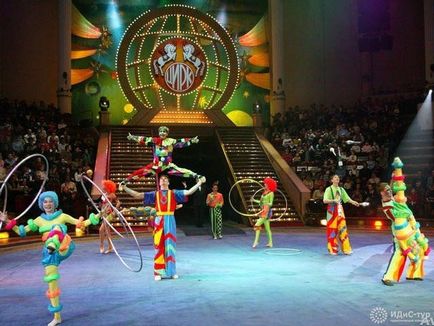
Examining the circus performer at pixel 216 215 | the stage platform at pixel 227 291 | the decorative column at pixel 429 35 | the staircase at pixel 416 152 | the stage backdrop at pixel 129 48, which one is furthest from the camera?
the stage backdrop at pixel 129 48

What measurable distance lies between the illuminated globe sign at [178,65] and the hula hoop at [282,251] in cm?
1648

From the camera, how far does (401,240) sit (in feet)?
25.5

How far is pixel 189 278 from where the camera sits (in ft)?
28.4

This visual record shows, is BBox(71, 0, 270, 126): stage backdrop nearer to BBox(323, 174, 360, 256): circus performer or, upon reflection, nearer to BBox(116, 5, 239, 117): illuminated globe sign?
BBox(116, 5, 239, 117): illuminated globe sign

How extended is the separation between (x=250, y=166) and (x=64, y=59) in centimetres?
1154

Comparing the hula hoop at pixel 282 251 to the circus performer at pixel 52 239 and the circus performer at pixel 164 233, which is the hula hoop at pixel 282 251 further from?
the circus performer at pixel 52 239

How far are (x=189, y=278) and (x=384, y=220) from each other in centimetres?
1061

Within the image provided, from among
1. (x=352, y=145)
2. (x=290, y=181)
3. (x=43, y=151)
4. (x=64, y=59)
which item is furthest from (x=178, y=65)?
(x=43, y=151)

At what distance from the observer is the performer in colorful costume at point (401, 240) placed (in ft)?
25.5

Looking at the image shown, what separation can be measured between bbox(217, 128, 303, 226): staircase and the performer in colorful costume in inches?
351

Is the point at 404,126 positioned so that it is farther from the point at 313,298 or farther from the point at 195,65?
the point at 313,298

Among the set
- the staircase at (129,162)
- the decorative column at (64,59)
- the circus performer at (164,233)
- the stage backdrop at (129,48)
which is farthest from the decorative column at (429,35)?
the circus performer at (164,233)

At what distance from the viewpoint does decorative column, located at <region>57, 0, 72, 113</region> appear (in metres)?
25.8

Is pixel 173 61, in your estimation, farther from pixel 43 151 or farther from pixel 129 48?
pixel 43 151
